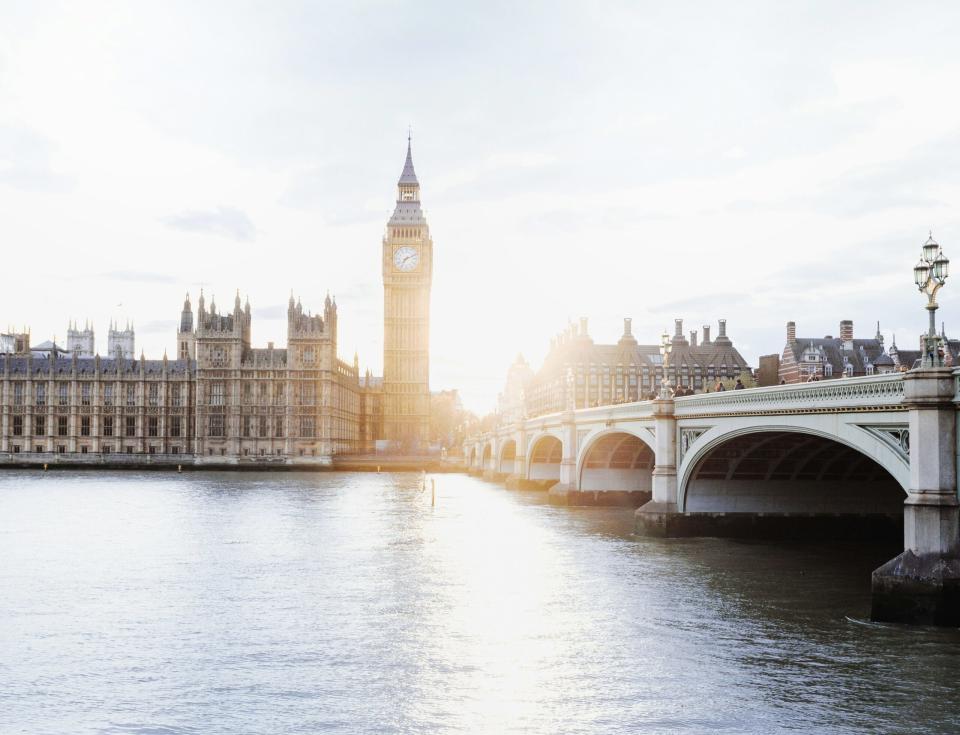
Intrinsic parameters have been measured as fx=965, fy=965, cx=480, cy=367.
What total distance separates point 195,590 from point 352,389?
117 m

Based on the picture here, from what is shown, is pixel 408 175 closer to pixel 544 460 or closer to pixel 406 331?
pixel 406 331

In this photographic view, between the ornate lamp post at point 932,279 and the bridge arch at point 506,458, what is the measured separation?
228ft

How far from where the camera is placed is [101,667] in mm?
17984

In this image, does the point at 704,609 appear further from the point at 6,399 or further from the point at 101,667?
the point at 6,399

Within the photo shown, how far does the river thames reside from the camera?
15.3 m

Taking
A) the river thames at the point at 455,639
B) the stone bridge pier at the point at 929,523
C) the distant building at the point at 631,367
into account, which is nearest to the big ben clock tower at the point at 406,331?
the distant building at the point at 631,367

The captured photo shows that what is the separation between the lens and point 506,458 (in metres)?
94.2

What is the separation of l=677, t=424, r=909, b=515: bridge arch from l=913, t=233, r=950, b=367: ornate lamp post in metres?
13.4

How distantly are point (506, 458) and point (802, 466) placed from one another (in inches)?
2254

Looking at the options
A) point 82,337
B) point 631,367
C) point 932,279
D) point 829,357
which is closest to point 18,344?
point 82,337

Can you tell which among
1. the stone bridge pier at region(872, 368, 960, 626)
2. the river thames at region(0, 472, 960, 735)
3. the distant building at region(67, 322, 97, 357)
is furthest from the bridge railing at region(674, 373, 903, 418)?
the distant building at region(67, 322, 97, 357)

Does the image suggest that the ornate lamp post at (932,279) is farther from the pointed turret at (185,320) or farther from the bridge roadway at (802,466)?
the pointed turret at (185,320)

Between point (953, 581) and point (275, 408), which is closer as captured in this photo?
point (953, 581)

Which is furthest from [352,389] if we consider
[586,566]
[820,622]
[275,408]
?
[820,622]
